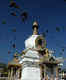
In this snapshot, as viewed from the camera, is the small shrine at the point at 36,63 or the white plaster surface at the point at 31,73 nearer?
the white plaster surface at the point at 31,73

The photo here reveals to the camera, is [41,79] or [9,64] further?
[9,64]

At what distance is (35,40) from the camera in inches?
901

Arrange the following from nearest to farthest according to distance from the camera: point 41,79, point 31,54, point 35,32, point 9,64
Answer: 1. point 41,79
2. point 31,54
3. point 9,64
4. point 35,32

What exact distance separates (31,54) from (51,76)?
424 centimetres

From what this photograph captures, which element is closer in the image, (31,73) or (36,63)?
(31,73)

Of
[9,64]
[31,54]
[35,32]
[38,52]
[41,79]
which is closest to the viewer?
[41,79]

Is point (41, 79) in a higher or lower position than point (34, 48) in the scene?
lower

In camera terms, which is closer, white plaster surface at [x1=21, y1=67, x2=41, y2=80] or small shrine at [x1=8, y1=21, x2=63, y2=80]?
white plaster surface at [x1=21, y1=67, x2=41, y2=80]

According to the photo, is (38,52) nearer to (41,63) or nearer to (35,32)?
(41,63)

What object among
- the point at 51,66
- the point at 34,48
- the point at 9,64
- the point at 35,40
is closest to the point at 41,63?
the point at 51,66

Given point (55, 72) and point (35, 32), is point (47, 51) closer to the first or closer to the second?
point (55, 72)

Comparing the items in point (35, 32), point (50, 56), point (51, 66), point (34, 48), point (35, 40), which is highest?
point (35, 32)

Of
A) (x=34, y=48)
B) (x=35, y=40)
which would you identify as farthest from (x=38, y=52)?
(x=35, y=40)

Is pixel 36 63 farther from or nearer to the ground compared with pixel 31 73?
farther from the ground
